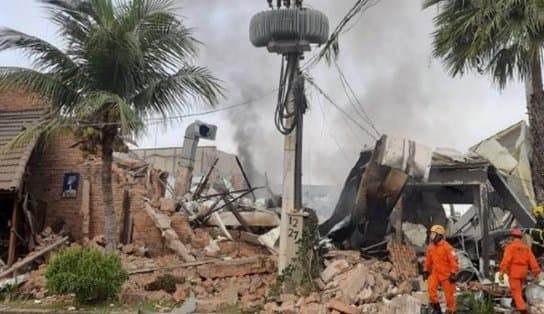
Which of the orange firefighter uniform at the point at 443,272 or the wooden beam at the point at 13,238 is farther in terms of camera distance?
the wooden beam at the point at 13,238

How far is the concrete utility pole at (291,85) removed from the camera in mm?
11289

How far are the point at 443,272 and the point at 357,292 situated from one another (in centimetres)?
175

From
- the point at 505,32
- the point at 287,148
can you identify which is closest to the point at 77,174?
the point at 287,148

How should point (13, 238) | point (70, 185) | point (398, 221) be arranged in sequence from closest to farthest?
1. point (398, 221)
2. point (13, 238)
3. point (70, 185)

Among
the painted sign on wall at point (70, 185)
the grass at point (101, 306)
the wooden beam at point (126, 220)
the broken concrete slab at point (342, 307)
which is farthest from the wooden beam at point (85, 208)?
the broken concrete slab at point (342, 307)

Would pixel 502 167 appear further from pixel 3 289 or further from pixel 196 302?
pixel 3 289

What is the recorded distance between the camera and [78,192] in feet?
50.6

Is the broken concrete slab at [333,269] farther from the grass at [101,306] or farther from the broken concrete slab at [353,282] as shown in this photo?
the grass at [101,306]

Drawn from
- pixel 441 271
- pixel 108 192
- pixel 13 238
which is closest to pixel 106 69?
pixel 108 192

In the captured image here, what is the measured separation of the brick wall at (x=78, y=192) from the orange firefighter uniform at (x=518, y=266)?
831 cm

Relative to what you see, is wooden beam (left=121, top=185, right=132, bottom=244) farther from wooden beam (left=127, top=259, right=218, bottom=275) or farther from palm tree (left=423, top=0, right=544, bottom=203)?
palm tree (left=423, top=0, right=544, bottom=203)

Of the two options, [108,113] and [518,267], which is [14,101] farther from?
[518,267]

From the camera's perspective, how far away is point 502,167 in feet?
55.6

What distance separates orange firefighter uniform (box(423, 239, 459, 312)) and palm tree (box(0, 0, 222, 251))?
552 cm
